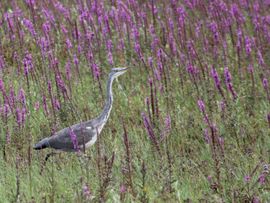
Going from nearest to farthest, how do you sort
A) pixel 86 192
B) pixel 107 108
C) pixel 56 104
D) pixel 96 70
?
pixel 86 192 → pixel 107 108 → pixel 56 104 → pixel 96 70

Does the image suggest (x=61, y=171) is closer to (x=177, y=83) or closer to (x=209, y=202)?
(x=209, y=202)

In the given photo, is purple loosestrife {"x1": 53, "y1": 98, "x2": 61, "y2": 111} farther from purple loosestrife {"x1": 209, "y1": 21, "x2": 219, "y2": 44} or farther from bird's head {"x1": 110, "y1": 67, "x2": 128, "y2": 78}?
purple loosestrife {"x1": 209, "y1": 21, "x2": 219, "y2": 44}

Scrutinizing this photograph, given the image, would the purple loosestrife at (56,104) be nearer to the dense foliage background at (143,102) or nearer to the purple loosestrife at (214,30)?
the dense foliage background at (143,102)

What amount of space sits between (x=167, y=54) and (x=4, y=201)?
3.65m

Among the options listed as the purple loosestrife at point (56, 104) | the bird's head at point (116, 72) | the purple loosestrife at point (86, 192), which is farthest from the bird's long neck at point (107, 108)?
the purple loosestrife at point (86, 192)

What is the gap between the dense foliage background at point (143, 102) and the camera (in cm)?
550

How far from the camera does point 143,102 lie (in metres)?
7.69

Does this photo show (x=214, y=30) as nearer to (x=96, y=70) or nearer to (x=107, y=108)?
(x=96, y=70)

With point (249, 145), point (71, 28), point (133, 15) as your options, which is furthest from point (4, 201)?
point (133, 15)

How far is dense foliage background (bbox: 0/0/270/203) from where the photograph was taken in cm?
550

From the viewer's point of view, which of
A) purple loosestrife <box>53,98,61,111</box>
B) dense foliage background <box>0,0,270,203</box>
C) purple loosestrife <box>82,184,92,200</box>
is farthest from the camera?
purple loosestrife <box>53,98,61,111</box>

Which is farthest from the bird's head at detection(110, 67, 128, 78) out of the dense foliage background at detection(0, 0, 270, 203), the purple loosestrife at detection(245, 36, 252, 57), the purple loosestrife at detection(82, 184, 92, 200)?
the purple loosestrife at detection(82, 184, 92, 200)

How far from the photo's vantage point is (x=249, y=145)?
6.88m

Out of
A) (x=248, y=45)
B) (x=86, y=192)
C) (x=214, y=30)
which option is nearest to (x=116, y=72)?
(x=248, y=45)
